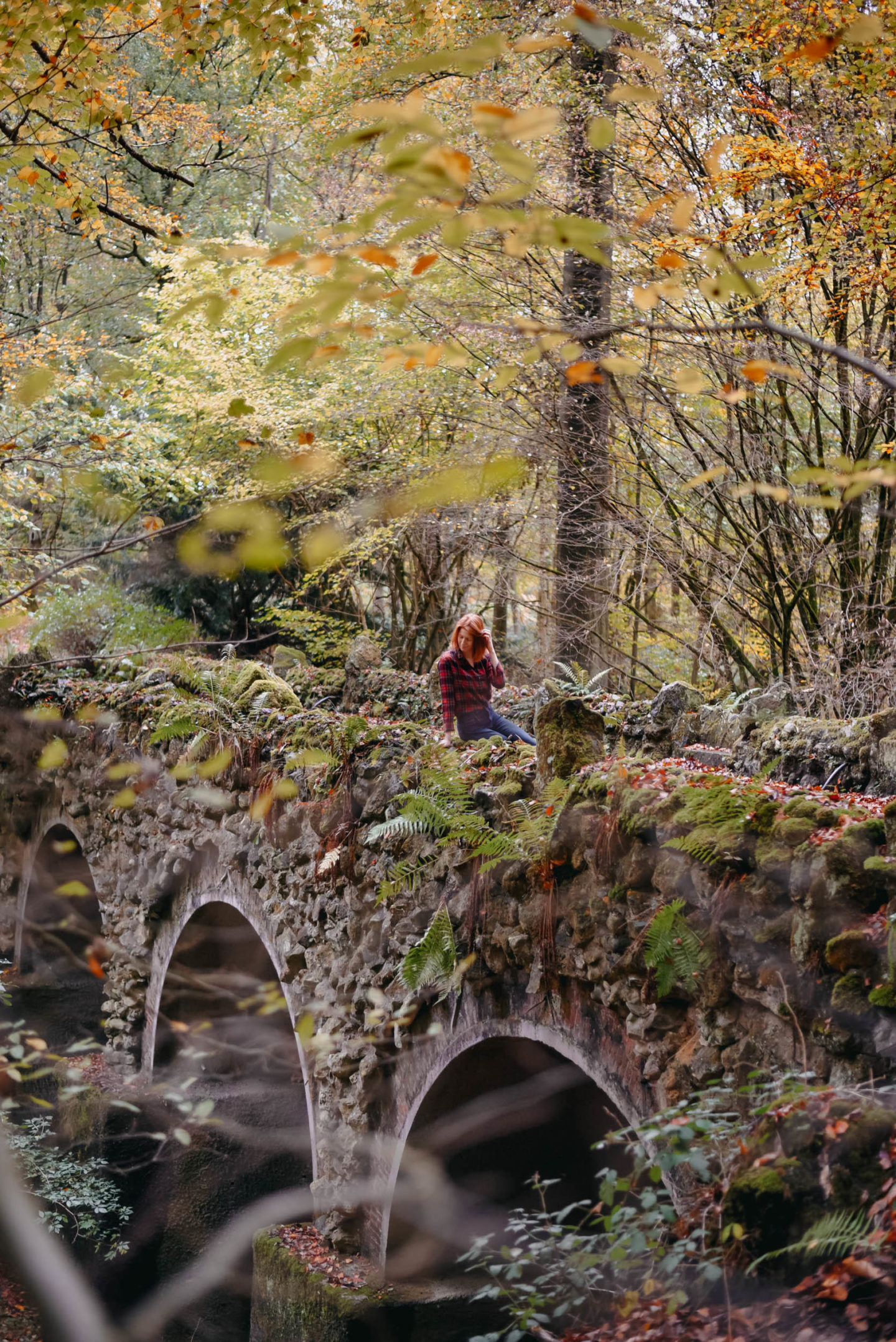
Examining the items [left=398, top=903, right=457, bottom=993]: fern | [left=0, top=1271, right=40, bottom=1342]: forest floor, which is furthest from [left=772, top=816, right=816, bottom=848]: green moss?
[left=0, top=1271, right=40, bottom=1342]: forest floor

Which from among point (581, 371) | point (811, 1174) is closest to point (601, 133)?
point (581, 371)

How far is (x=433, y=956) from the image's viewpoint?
4621 mm

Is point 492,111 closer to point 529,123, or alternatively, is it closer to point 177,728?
point 529,123

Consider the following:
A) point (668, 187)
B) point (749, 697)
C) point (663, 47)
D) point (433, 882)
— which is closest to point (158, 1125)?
point (433, 882)

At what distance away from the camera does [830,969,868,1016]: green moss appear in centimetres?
282

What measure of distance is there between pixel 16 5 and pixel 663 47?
16.5ft

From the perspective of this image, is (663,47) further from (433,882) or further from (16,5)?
(433,882)

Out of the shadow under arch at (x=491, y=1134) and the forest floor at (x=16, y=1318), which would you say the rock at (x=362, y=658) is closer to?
the shadow under arch at (x=491, y=1134)

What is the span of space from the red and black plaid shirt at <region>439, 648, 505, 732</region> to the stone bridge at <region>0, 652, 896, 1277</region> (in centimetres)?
52

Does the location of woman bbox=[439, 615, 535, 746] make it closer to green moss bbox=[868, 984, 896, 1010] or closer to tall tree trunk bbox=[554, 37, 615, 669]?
tall tree trunk bbox=[554, 37, 615, 669]

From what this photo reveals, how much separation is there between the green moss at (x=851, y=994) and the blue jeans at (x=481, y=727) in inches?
133

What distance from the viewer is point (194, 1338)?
6.97 m

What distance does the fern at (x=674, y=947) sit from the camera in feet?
10.9

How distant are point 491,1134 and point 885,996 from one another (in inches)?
142
